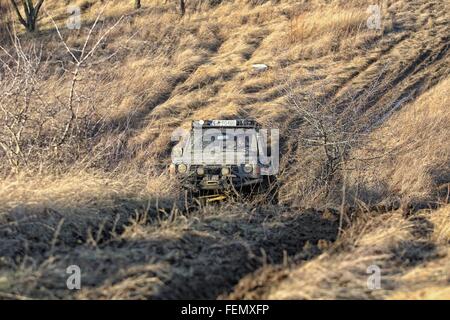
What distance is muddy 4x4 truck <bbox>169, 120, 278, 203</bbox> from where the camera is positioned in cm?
823

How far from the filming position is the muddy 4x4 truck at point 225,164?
27.0 ft

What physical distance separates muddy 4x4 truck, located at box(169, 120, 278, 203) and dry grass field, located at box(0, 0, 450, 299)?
294mm

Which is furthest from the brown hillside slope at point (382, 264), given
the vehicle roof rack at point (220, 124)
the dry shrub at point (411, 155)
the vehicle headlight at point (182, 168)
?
the vehicle roof rack at point (220, 124)

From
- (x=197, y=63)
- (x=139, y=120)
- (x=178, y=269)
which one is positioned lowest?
(x=178, y=269)

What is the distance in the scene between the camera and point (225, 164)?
8359 millimetres

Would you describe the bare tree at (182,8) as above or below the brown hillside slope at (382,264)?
above

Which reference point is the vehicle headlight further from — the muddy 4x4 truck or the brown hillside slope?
the brown hillside slope

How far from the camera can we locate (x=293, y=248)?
6.27m

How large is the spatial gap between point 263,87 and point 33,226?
12020 mm

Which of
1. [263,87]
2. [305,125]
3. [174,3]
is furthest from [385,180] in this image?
[174,3]

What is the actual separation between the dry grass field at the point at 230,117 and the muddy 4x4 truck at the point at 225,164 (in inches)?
11.6

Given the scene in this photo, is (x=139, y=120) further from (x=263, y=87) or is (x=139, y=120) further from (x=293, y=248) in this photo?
(x=293, y=248)

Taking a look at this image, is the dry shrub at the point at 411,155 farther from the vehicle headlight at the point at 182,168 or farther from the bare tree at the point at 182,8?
the bare tree at the point at 182,8

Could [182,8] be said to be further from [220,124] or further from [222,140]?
[222,140]
